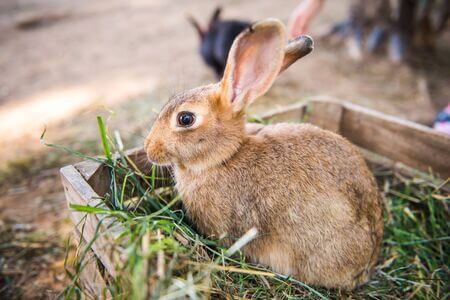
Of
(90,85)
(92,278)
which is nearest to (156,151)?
(92,278)

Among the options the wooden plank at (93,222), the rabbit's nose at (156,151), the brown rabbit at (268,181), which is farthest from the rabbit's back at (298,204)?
the wooden plank at (93,222)

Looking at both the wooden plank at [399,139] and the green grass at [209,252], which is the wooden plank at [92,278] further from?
the wooden plank at [399,139]

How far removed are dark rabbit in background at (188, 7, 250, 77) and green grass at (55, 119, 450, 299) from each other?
319 cm

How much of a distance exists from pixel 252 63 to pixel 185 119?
44 cm

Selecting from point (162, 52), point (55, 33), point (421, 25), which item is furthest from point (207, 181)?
point (55, 33)

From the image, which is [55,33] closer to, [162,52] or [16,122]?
[162,52]

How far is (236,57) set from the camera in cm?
188

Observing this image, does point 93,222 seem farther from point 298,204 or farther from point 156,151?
point 298,204

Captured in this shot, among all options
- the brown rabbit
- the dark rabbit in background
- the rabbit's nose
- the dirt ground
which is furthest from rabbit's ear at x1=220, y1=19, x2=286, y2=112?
the dark rabbit in background

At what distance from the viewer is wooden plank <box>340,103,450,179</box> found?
2523mm

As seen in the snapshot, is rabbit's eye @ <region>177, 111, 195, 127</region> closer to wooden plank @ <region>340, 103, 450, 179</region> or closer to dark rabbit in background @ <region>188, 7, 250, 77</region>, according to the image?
wooden plank @ <region>340, 103, 450, 179</region>

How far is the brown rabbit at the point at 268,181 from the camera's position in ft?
6.17

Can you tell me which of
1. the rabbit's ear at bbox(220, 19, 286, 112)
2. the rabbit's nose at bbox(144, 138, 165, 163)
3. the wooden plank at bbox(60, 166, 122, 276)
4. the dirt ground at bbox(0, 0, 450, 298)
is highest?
the rabbit's ear at bbox(220, 19, 286, 112)

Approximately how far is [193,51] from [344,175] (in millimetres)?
5804
